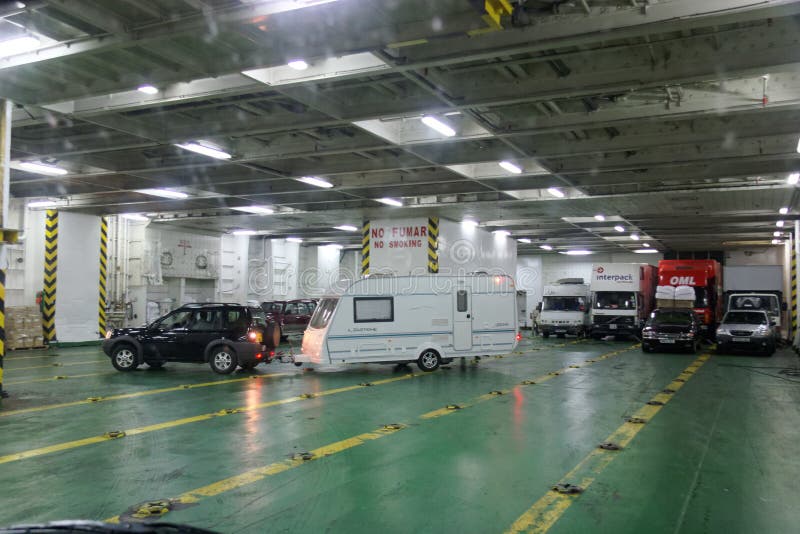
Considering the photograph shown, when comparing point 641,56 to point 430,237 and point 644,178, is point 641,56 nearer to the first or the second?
point 644,178

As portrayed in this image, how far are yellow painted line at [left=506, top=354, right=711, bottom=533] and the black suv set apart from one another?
790cm

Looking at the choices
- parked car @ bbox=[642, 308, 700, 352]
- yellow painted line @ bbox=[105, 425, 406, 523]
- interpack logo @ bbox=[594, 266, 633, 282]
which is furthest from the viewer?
interpack logo @ bbox=[594, 266, 633, 282]

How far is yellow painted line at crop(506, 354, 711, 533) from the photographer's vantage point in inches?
185

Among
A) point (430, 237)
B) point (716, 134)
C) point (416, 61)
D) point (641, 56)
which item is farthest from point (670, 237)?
point (416, 61)

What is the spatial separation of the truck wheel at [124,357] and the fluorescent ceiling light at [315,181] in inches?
212

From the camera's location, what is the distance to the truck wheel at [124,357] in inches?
535

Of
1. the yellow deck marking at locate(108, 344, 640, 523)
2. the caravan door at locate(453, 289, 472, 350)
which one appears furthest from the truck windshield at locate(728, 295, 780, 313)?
the yellow deck marking at locate(108, 344, 640, 523)

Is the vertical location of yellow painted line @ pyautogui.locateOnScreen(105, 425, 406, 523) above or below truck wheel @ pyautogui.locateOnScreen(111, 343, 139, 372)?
below

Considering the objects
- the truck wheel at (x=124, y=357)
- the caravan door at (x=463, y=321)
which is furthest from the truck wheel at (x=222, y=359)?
the caravan door at (x=463, y=321)

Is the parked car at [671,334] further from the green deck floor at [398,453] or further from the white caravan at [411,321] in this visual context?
the white caravan at [411,321]

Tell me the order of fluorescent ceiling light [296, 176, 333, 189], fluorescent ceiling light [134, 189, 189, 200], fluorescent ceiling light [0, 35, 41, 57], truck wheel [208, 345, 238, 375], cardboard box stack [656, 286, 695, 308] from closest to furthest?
1. fluorescent ceiling light [0, 35, 41, 57]
2. truck wheel [208, 345, 238, 375]
3. fluorescent ceiling light [296, 176, 333, 189]
4. fluorescent ceiling light [134, 189, 189, 200]
5. cardboard box stack [656, 286, 695, 308]

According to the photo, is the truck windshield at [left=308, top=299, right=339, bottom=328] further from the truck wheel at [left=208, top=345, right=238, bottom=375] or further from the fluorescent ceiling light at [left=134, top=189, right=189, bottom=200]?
the fluorescent ceiling light at [left=134, top=189, right=189, bottom=200]

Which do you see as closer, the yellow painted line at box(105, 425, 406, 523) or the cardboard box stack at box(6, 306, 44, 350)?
the yellow painted line at box(105, 425, 406, 523)

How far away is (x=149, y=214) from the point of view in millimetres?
22375
